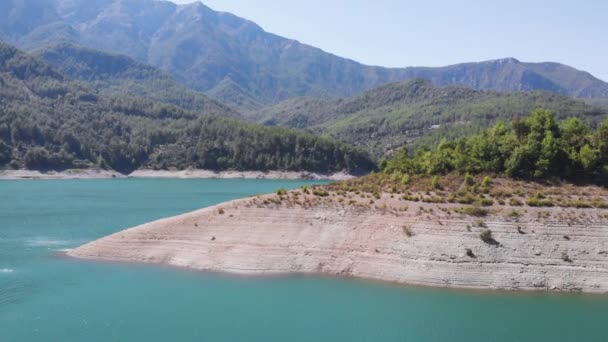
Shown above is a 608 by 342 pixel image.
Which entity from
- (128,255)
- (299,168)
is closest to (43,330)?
(128,255)

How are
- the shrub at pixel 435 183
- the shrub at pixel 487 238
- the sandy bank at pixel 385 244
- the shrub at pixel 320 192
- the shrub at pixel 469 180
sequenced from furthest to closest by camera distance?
the shrub at pixel 320 192 < the shrub at pixel 435 183 < the shrub at pixel 469 180 < the shrub at pixel 487 238 < the sandy bank at pixel 385 244

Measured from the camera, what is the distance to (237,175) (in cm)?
19338

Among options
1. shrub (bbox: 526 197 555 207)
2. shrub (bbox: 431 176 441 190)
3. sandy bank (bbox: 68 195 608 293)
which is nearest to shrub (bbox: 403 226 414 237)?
sandy bank (bbox: 68 195 608 293)

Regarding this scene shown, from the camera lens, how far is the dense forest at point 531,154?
1907 inches

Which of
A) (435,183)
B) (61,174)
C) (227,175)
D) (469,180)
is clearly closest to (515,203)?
(469,180)

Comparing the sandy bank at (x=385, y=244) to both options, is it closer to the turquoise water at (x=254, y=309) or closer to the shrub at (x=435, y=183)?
the turquoise water at (x=254, y=309)

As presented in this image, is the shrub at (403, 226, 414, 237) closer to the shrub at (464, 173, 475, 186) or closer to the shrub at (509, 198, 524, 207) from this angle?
the shrub at (464, 173, 475, 186)

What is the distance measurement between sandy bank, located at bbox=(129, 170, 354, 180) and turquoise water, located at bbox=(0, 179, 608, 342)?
470 ft

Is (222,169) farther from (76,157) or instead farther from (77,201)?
(77,201)

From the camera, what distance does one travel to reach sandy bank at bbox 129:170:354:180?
192m

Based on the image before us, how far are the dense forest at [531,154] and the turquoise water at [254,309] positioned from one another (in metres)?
13.3

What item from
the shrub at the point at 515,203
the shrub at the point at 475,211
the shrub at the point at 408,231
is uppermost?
the shrub at the point at 515,203

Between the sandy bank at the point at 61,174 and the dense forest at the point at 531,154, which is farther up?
the dense forest at the point at 531,154

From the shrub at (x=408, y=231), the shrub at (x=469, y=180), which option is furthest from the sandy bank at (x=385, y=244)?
the shrub at (x=469, y=180)
